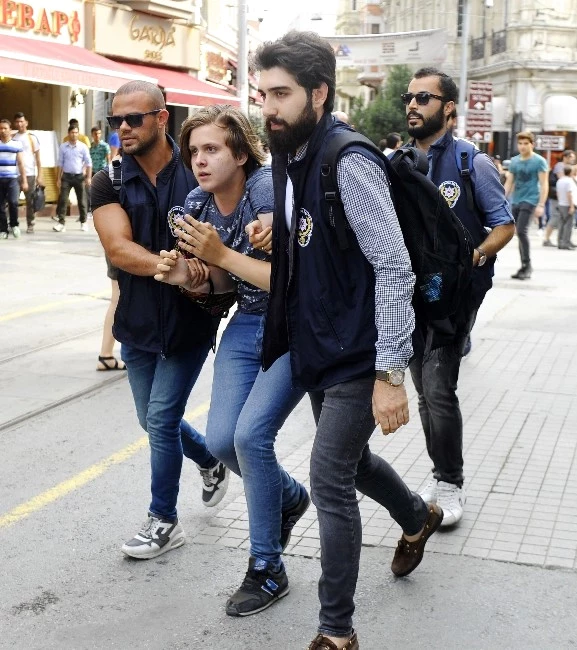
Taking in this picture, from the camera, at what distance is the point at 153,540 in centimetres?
438

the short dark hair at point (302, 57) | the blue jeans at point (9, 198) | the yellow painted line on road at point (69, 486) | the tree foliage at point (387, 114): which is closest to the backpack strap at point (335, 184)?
the short dark hair at point (302, 57)

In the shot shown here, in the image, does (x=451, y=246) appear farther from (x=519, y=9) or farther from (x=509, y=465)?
(x=519, y=9)

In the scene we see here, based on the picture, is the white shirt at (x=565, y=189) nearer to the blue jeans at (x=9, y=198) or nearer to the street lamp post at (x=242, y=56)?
the street lamp post at (x=242, y=56)

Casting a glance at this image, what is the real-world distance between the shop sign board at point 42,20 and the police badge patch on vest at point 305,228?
18.4m

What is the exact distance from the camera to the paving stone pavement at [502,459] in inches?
179

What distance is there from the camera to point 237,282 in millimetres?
3906

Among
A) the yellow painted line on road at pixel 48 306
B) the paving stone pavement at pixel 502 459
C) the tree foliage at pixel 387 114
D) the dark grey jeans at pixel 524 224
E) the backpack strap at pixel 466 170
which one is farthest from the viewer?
the tree foliage at pixel 387 114

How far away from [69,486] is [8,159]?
12.1 metres

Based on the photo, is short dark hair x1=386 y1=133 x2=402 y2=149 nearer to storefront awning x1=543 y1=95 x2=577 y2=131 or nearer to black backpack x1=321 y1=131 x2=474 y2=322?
black backpack x1=321 y1=131 x2=474 y2=322

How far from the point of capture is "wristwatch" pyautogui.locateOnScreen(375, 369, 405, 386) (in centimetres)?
318

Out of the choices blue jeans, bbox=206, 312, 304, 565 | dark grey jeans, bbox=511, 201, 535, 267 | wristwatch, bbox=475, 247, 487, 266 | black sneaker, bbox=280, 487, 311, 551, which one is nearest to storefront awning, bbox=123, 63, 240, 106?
A: dark grey jeans, bbox=511, 201, 535, 267

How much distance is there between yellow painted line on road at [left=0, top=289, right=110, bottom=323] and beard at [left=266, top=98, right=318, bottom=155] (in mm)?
7052

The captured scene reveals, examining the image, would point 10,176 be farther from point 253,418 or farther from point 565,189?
point 253,418

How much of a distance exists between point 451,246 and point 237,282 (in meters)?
0.84
